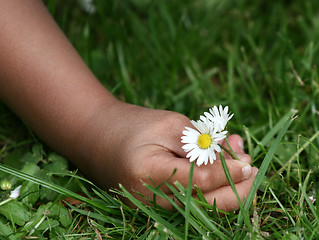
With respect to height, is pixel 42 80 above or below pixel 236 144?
above

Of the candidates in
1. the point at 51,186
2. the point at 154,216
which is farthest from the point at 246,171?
the point at 51,186

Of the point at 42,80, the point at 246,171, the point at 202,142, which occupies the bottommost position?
the point at 246,171

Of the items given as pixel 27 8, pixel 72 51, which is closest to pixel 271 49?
pixel 72 51

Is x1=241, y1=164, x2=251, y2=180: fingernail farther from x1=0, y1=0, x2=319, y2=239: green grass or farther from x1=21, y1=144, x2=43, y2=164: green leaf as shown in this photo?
x1=21, y1=144, x2=43, y2=164: green leaf

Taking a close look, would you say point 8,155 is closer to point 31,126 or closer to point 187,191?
point 31,126

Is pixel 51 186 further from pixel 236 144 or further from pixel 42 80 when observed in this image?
pixel 236 144

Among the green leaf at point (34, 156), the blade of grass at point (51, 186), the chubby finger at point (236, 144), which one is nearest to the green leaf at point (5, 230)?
the blade of grass at point (51, 186)

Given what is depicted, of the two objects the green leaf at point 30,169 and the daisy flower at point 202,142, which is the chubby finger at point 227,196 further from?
the green leaf at point 30,169
